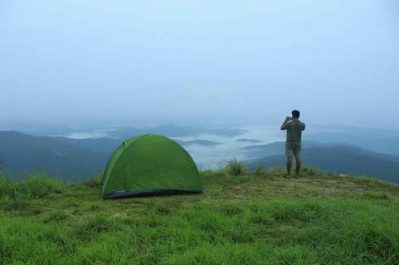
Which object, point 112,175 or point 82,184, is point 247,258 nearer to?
point 112,175

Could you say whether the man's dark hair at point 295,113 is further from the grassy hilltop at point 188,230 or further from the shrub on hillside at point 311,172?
the grassy hilltop at point 188,230

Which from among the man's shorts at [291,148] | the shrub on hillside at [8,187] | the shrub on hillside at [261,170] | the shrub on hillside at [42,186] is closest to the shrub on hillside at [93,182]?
the shrub on hillside at [42,186]

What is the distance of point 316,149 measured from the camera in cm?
16775

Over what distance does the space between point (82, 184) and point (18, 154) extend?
16092cm

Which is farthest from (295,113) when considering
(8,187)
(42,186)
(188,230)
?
(8,187)

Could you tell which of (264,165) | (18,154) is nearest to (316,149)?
(18,154)

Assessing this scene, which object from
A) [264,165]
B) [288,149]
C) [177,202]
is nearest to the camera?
[177,202]

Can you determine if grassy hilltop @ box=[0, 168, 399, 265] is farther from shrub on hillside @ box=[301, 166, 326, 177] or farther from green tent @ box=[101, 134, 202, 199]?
shrub on hillside @ box=[301, 166, 326, 177]

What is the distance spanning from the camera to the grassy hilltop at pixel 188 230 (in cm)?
669

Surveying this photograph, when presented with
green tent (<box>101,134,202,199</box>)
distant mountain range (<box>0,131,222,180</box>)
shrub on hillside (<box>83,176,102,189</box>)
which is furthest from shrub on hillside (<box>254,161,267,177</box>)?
distant mountain range (<box>0,131,222,180</box>)

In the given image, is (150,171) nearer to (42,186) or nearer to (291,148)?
(42,186)

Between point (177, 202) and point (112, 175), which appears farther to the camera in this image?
point (112, 175)

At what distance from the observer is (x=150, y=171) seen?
12023 millimetres

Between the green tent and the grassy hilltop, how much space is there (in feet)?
1.25
